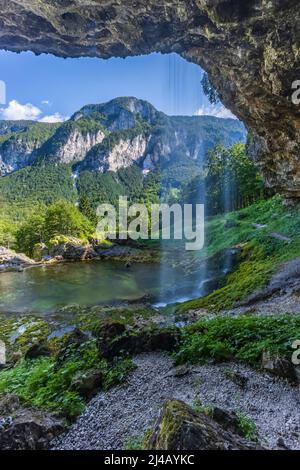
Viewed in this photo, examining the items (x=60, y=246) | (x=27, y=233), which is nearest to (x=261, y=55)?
(x=60, y=246)

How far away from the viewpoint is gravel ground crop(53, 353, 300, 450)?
22.1 ft

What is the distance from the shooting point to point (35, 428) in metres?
6.70

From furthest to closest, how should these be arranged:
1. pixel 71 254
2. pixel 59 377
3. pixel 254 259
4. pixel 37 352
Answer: pixel 71 254, pixel 254 259, pixel 37 352, pixel 59 377

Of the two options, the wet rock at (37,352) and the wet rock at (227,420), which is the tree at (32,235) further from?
the wet rock at (227,420)

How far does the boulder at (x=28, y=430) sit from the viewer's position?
21.0 feet

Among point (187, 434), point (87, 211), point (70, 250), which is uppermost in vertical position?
point (87, 211)

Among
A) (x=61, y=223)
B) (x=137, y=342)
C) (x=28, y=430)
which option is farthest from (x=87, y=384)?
(x=61, y=223)

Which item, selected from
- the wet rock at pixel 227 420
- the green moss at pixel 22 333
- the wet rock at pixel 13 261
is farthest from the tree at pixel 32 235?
the wet rock at pixel 227 420

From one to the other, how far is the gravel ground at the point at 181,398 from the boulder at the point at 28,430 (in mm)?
247

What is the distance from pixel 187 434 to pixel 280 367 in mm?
4397

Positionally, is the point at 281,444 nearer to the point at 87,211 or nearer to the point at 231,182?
the point at 231,182

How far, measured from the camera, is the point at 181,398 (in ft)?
26.7

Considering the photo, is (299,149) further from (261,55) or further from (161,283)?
(161,283)
